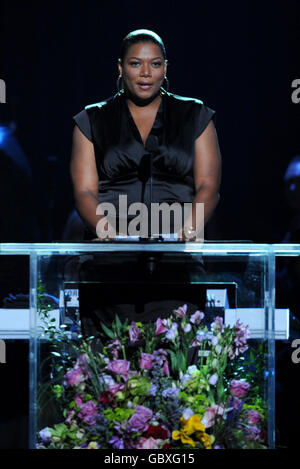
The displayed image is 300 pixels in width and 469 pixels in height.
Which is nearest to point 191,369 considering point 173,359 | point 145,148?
point 173,359

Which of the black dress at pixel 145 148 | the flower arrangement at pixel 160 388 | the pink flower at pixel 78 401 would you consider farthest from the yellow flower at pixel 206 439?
the black dress at pixel 145 148

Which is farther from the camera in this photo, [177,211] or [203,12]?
[203,12]

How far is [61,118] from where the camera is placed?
12.1 feet

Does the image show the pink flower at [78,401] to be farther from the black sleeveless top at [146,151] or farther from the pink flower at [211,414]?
the black sleeveless top at [146,151]

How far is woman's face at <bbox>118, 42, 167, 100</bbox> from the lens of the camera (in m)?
2.81

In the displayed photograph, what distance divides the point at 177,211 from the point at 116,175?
264 millimetres

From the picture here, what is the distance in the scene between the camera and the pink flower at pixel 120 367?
196cm

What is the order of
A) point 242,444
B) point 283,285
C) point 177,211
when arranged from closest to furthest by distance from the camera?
point 242,444 < point 177,211 < point 283,285

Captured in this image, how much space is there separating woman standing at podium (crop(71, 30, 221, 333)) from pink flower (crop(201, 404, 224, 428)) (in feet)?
2.77

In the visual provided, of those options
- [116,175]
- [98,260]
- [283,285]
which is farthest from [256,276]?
[283,285]

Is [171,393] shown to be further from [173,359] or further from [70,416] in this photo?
[70,416]

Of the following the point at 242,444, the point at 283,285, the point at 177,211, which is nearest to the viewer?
the point at 242,444

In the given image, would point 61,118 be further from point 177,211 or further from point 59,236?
point 177,211

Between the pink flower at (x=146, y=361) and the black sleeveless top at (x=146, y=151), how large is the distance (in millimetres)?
799
